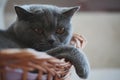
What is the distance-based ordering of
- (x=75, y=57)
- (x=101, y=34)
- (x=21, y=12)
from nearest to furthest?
(x=75, y=57) < (x=21, y=12) < (x=101, y=34)

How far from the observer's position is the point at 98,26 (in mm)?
2414

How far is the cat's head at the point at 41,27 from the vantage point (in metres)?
0.91

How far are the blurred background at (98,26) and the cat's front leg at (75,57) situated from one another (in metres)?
1.31

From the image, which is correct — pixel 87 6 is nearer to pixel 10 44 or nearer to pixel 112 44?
pixel 112 44

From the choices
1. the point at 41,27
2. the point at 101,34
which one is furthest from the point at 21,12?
the point at 101,34

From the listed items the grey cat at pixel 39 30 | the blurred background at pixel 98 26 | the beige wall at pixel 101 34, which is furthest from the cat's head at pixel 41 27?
the beige wall at pixel 101 34

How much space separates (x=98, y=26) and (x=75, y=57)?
1635 millimetres

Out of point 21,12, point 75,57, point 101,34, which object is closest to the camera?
point 75,57

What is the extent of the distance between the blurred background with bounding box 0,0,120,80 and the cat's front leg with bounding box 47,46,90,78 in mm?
1308

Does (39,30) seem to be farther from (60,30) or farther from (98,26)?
(98,26)

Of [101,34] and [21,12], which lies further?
[101,34]

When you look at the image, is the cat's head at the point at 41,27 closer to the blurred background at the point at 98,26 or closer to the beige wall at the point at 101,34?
the blurred background at the point at 98,26

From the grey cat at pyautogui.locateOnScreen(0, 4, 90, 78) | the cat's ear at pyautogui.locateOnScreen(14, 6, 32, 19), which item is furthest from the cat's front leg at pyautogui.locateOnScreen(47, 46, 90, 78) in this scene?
the cat's ear at pyautogui.locateOnScreen(14, 6, 32, 19)

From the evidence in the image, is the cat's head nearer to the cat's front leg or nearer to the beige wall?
the cat's front leg
